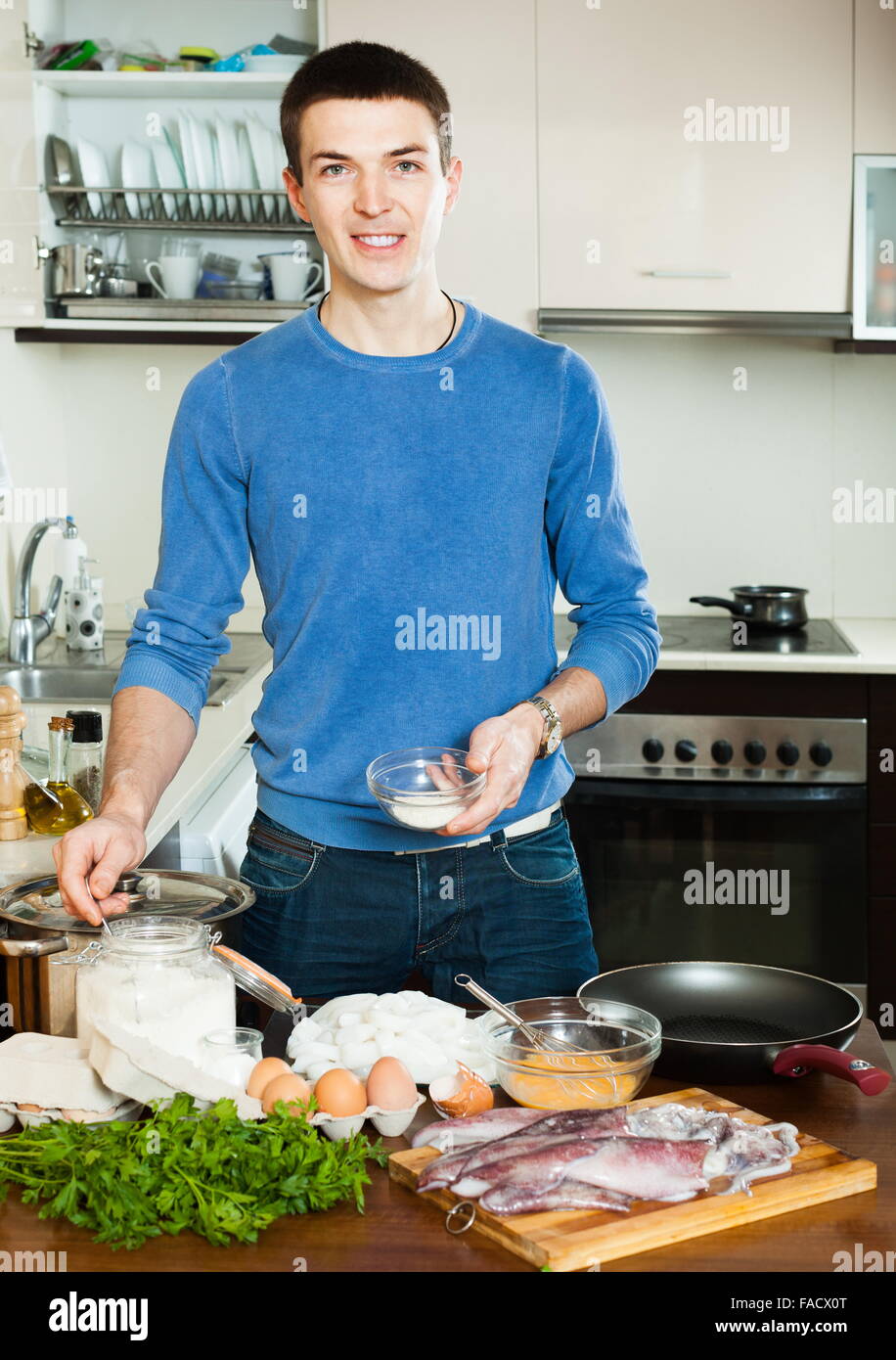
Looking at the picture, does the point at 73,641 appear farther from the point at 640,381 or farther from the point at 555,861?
the point at 555,861

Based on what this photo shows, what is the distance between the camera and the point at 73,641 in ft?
10.6

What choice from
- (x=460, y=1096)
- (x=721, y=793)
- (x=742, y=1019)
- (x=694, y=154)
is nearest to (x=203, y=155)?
(x=694, y=154)

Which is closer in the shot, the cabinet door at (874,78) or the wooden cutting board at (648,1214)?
the wooden cutting board at (648,1214)

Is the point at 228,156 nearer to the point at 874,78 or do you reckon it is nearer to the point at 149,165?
the point at 149,165

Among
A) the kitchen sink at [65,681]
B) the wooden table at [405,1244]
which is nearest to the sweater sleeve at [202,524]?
the wooden table at [405,1244]

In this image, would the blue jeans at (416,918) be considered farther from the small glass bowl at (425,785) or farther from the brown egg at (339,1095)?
the brown egg at (339,1095)

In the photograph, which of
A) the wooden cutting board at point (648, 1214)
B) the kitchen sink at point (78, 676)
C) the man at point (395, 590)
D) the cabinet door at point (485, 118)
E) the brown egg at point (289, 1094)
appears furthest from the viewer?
the cabinet door at point (485, 118)

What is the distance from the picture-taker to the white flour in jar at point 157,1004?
110cm

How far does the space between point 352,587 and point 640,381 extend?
2192 millimetres

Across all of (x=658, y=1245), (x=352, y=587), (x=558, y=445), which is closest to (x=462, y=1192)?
(x=658, y=1245)

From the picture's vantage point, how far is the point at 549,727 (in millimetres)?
1478

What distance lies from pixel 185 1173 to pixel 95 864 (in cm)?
37

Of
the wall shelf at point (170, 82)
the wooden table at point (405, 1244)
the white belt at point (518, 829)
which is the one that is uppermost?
the wall shelf at point (170, 82)

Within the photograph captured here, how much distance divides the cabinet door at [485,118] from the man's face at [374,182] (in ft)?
5.64
